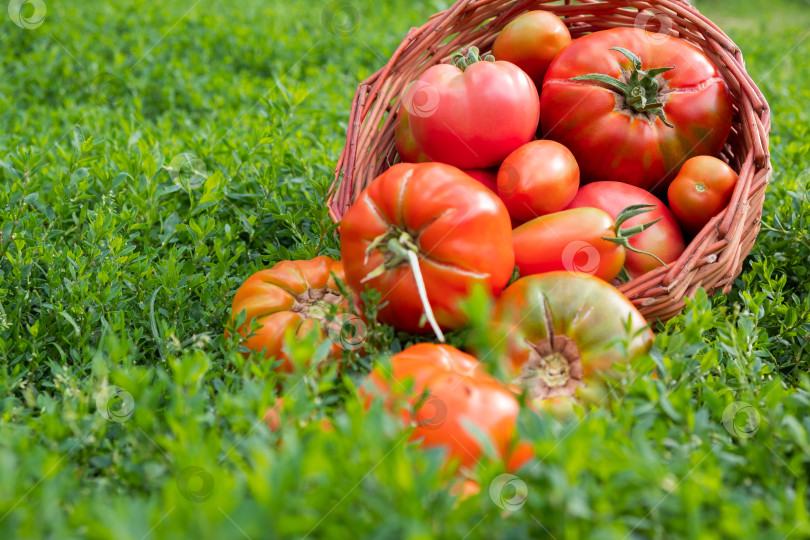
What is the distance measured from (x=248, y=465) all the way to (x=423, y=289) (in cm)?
53

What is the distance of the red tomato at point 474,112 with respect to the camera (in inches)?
76.4

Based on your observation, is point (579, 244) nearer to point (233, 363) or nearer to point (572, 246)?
point (572, 246)

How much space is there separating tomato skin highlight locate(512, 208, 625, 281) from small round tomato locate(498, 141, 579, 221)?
0.28 ft

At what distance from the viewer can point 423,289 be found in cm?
150

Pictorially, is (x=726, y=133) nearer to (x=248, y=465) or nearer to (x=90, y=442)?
(x=248, y=465)

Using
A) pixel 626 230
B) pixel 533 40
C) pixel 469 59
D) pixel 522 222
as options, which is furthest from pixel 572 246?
pixel 533 40

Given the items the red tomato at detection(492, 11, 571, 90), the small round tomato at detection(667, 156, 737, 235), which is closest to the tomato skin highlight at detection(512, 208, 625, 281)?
the small round tomato at detection(667, 156, 737, 235)

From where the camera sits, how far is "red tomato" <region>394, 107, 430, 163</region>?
2125 millimetres

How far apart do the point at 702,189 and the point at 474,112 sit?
66cm

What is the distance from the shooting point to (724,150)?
2.26 m

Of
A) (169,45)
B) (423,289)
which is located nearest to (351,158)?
(423,289)

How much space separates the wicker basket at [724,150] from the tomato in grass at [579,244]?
0.09 metres

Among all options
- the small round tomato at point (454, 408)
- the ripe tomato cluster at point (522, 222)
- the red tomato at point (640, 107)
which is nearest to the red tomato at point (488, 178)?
the ripe tomato cluster at point (522, 222)

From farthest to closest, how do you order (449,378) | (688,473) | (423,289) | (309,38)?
(309,38), (423,289), (449,378), (688,473)
